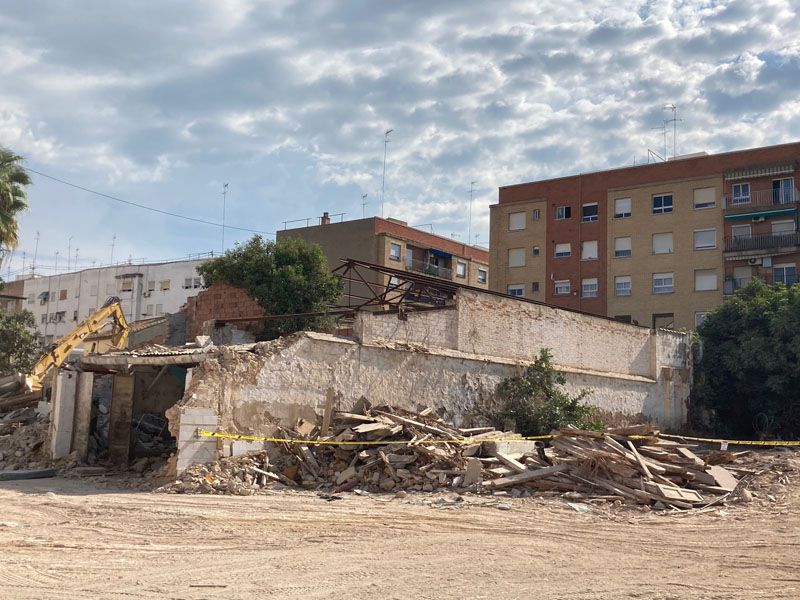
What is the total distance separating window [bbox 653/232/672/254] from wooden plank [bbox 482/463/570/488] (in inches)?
1497

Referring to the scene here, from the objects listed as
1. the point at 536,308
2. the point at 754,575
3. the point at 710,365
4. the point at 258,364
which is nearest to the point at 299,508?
the point at 258,364

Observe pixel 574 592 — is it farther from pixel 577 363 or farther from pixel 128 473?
pixel 577 363

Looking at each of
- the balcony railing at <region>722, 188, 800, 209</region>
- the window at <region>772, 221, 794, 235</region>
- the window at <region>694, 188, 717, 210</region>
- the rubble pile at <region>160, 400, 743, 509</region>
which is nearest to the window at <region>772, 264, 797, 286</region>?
the window at <region>772, 221, 794, 235</region>

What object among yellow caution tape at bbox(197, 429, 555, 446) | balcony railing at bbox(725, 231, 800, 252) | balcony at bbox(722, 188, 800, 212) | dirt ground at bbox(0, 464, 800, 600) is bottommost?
dirt ground at bbox(0, 464, 800, 600)

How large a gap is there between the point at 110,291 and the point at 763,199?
52.8 metres

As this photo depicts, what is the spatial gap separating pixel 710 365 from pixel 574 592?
24.1 m

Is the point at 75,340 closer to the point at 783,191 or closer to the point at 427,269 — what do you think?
the point at 427,269

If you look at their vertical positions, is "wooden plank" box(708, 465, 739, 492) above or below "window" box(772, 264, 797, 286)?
below

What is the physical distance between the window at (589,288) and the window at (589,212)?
3.94 m

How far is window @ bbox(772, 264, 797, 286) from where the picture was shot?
46.3 meters

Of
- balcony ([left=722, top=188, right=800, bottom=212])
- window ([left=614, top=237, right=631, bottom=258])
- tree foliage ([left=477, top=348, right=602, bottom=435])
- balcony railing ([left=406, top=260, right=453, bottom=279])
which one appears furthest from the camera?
balcony railing ([left=406, top=260, right=453, bottom=279])

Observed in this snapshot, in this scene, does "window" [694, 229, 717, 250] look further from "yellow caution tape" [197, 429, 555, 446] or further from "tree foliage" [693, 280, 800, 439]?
"yellow caution tape" [197, 429, 555, 446]

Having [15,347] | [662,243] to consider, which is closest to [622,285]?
[662,243]

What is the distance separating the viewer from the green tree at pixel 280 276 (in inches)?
1344
